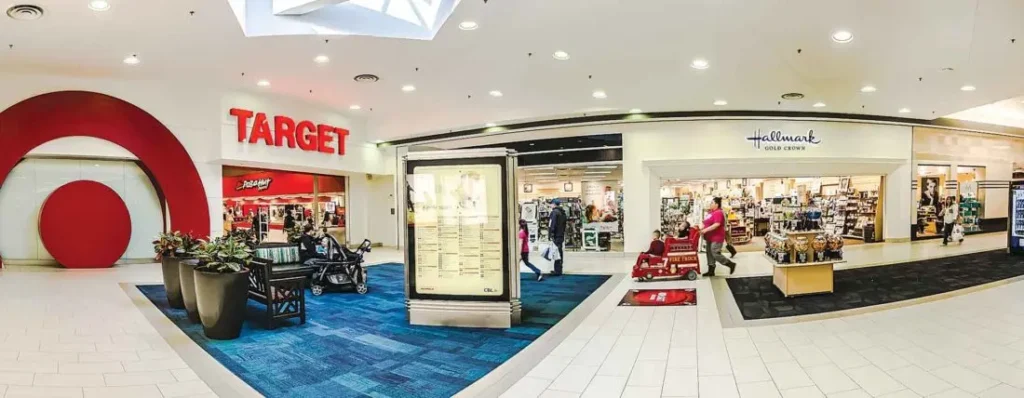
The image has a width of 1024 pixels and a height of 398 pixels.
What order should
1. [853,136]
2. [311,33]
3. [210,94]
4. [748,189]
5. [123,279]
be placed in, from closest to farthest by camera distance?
[311,33] → [123,279] → [210,94] → [853,136] → [748,189]

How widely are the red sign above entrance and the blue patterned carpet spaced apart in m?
4.79

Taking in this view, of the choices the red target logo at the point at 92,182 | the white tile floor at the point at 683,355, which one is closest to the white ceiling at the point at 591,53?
the red target logo at the point at 92,182

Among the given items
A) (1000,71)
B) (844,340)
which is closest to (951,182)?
(1000,71)

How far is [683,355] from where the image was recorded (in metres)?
3.76

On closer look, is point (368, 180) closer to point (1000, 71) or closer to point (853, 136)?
point (853, 136)

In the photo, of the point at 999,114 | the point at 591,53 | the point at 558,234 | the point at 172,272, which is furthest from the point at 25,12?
the point at 999,114

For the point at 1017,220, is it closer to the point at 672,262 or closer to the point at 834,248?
the point at 834,248

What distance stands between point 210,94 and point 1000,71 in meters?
14.5

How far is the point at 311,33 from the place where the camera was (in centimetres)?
614

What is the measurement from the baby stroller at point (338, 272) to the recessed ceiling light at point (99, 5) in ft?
12.8

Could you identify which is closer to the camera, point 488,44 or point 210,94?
point 488,44

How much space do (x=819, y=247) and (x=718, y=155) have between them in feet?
18.4

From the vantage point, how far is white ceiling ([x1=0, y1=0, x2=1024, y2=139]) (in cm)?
546

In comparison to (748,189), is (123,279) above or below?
below
